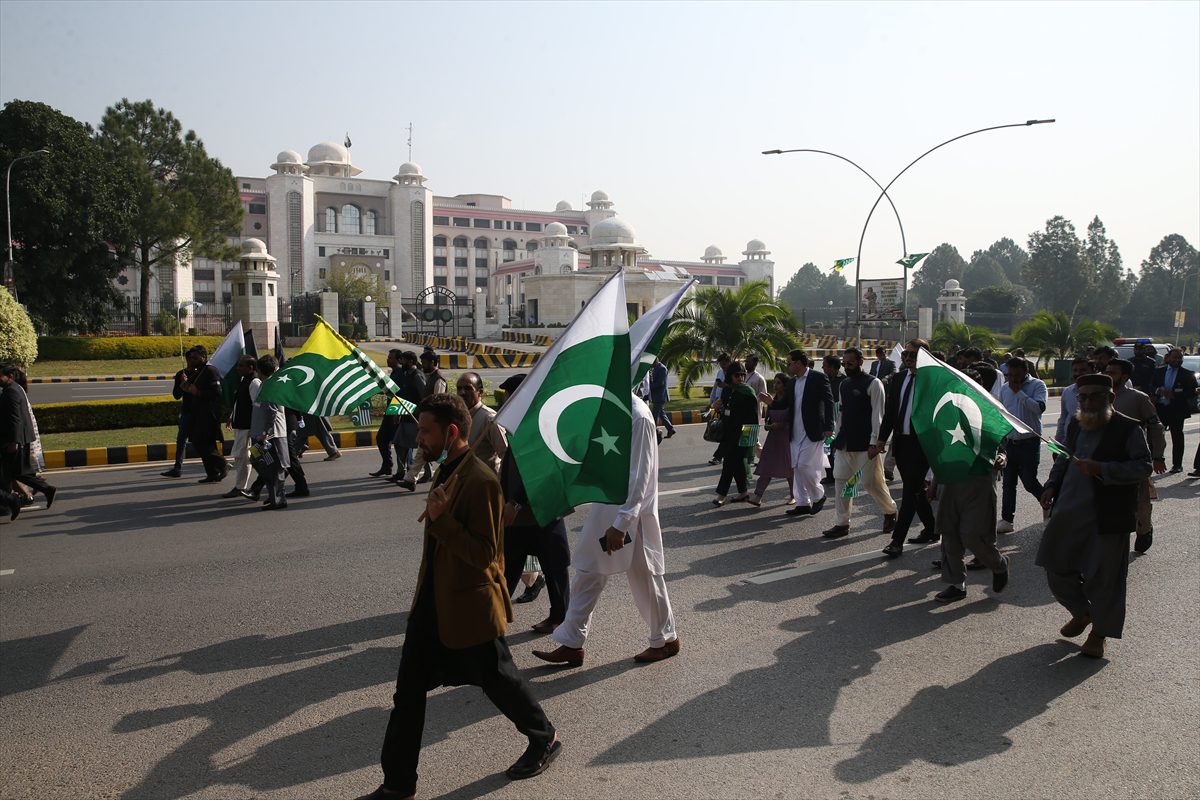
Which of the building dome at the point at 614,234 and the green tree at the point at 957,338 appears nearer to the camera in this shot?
the green tree at the point at 957,338

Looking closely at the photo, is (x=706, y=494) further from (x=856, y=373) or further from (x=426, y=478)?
(x=426, y=478)

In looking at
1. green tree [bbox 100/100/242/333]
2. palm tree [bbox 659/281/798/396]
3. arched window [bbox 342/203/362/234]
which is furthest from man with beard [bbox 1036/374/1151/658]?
arched window [bbox 342/203/362/234]

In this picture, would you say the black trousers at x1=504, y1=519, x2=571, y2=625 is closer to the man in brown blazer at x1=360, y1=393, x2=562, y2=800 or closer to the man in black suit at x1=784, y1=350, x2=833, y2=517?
the man in brown blazer at x1=360, y1=393, x2=562, y2=800

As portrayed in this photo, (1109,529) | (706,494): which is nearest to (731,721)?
(1109,529)

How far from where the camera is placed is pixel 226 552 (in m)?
7.67

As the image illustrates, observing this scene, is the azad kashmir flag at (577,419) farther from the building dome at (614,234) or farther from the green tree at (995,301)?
the green tree at (995,301)

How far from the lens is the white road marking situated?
Answer: 6.94 metres

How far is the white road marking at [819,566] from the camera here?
6941mm

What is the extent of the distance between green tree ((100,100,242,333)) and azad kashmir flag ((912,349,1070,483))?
41746 millimetres

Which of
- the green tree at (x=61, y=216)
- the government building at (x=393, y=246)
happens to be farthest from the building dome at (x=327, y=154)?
the green tree at (x=61, y=216)

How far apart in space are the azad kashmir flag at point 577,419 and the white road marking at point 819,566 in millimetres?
2868

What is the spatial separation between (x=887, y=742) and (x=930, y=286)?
12373cm

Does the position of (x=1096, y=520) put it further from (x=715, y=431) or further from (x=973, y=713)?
(x=715, y=431)

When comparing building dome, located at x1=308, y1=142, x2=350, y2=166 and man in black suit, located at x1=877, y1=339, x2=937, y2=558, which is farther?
building dome, located at x1=308, y1=142, x2=350, y2=166
